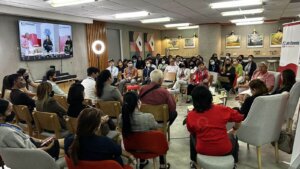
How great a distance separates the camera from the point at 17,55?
6.72 meters

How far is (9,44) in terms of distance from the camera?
6.51m

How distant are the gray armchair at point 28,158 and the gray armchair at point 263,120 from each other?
2.14 meters

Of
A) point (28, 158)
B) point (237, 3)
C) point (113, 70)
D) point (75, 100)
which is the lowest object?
point (28, 158)

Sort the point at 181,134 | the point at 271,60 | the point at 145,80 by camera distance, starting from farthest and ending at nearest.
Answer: the point at 271,60, the point at 145,80, the point at 181,134

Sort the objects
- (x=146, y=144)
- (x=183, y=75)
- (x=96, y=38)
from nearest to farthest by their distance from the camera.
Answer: (x=146, y=144) → (x=183, y=75) → (x=96, y=38)

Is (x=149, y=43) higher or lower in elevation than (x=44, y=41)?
higher

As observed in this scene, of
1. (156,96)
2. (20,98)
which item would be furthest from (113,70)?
(156,96)

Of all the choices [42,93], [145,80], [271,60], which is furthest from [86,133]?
[271,60]

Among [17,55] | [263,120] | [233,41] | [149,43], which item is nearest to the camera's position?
[263,120]

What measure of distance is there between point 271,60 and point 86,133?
44.6 ft

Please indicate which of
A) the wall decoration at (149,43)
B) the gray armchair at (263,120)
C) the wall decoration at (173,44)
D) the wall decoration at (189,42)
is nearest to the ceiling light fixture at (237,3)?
the gray armchair at (263,120)

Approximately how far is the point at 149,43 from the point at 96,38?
523 centimetres

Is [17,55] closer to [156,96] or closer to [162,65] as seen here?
[162,65]

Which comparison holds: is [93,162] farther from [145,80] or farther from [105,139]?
[145,80]
